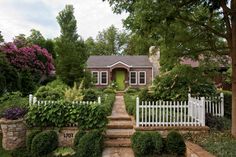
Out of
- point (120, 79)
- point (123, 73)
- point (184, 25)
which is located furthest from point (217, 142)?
point (123, 73)

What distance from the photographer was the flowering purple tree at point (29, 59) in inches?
660

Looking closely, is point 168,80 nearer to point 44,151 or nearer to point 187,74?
point 187,74

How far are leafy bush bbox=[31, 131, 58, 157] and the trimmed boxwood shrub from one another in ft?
7.38

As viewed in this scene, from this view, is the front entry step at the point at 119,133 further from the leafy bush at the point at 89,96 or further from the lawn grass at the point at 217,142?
the leafy bush at the point at 89,96

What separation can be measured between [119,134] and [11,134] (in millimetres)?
3161

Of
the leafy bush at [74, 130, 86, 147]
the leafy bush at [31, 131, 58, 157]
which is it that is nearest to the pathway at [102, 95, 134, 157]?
the leafy bush at [74, 130, 86, 147]

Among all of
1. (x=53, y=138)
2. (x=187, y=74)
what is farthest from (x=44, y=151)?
(x=187, y=74)

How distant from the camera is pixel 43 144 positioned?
275 inches

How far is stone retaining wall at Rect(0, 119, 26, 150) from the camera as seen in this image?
7.48 metres

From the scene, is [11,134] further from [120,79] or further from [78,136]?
[120,79]

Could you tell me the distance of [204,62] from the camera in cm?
943

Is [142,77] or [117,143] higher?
[142,77]

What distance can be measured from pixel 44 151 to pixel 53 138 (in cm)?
45

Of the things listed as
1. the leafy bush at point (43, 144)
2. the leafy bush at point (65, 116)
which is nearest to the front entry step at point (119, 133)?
the leafy bush at point (65, 116)
